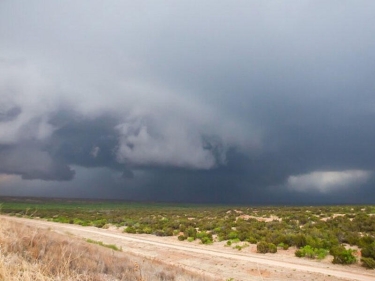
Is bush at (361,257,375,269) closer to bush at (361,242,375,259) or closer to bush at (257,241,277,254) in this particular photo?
bush at (361,242,375,259)

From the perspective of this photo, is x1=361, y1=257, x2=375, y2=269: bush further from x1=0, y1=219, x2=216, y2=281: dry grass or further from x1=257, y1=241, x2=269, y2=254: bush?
x1=0, y1=219, x2=216, y2=281: dry grass

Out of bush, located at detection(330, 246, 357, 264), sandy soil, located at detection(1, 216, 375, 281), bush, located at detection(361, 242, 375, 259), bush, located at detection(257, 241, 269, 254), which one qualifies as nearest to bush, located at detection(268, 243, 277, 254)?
bush, located at detection(257, 241, 269, 254)

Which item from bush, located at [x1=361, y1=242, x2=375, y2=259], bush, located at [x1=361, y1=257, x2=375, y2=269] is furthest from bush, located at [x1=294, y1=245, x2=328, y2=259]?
bush, located at [x1=361, y1=257, x2=375, y2=269]

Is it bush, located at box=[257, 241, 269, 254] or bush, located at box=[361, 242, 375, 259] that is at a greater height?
bush, located at box=[361, 242, 375, 259]

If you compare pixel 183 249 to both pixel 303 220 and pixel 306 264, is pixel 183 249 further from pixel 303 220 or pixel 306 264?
pixel 303 220

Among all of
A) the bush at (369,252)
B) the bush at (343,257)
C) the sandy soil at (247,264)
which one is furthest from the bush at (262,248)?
the bush at (369,252)

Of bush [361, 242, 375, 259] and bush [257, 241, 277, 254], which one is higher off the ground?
bush [361, 242, 375, 259]

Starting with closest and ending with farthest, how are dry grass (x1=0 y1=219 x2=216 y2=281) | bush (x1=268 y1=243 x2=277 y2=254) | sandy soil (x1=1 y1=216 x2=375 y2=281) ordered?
dry grass (x1=0 y1=219 x2=216 y2=281)
sandy soil (x1=1 y1=216 x2=375 y2=281)
bush (x1=268 y1=243 x2=277 y2=254)

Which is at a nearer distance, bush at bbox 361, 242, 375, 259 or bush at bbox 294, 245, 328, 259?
bush at bbox 361, 242, 375, 259

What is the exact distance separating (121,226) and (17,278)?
141 ft

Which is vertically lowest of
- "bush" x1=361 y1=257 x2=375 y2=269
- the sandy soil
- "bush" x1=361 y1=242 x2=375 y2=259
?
the sandy soil

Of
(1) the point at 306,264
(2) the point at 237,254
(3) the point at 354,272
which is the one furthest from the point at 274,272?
(2) the point at 237,254

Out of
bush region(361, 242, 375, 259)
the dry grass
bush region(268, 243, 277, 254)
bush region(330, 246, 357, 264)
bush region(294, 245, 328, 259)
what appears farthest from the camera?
bush region(268, 243, 277, 254)

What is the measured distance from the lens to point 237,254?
A: 78.0ft
